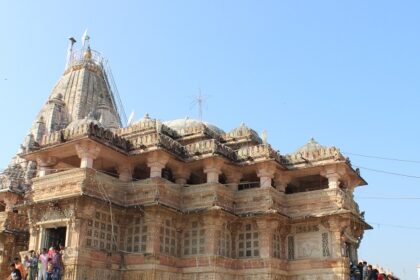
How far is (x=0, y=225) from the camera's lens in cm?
3222

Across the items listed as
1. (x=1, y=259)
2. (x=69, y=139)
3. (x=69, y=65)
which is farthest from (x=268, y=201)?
(x=69, y=65)

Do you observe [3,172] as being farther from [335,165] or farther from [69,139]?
[335,165]

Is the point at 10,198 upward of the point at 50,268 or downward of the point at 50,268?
upward

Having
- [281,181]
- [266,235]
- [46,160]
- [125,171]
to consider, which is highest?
[46,160]

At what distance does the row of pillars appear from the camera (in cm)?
2591

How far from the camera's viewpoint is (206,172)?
28703 millimetres

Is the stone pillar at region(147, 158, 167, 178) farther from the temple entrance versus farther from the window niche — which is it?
the window niche

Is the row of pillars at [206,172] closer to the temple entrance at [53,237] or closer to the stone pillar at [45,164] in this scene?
the stone pillar at [45,164]

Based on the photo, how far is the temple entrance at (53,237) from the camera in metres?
25.4

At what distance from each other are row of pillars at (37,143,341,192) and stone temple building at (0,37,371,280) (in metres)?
0.06

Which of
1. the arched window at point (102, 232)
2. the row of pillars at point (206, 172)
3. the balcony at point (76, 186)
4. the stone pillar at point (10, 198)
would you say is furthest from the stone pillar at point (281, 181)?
the stone pillar at point (10, 198)

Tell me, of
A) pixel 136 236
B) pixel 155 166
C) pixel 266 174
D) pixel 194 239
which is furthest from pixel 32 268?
pixel 266 174

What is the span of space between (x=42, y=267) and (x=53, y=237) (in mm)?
3529

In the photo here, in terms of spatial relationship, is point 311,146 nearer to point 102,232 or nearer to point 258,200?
point 258,200
